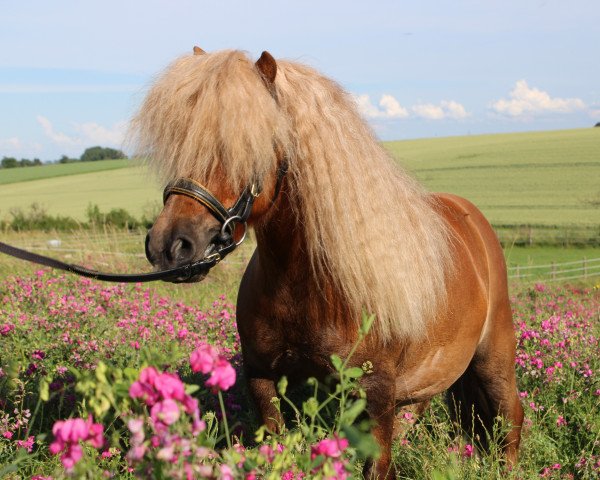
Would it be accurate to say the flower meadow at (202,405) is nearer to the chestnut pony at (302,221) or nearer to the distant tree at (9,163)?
the chestnut pony at (302,221)

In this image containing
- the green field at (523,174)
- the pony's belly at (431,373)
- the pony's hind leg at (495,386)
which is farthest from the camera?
the green field at (523,174)

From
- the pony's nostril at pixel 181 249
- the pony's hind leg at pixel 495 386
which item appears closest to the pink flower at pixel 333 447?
the pony's nostril at pixel 181 249

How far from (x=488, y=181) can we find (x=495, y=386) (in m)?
38.1

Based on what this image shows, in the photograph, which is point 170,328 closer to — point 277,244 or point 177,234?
point 277,244

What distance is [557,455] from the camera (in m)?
4.43

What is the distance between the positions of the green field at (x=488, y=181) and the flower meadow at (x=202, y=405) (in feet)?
73.2

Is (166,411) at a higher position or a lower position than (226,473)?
higher

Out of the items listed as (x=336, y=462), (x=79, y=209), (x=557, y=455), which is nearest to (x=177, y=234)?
(x=336, y=462)

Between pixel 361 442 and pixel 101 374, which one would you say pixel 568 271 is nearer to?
pixel 361 442

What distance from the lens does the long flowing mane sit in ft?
9.29

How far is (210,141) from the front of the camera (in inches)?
110

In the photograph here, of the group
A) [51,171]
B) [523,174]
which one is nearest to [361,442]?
[523,174]

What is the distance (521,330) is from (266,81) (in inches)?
142

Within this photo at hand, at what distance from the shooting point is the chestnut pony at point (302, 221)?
111 inches
